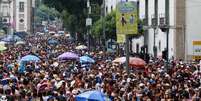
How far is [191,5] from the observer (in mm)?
45500

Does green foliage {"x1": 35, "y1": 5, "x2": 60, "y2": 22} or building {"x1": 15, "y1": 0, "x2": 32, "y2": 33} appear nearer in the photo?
building {"x1": 15, "y1": 0, "x2": 32, "y2": 33}

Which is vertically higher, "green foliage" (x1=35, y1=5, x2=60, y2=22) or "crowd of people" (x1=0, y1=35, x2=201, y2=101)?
"green foliage" (x1=35, y1=5, x2=60, y2=22)

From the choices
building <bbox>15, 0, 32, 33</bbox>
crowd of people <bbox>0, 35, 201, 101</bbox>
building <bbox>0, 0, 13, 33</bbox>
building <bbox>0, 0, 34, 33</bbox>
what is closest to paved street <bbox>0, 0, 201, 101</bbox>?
crowd of people <bbox>0, 35, 201, 101</bbox>

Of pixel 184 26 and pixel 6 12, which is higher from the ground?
pixel 6 12

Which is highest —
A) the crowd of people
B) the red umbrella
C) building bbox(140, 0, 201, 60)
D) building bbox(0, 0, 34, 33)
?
building bbox(0, 0, 34, 33)

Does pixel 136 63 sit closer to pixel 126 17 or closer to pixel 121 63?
pixel 121 63

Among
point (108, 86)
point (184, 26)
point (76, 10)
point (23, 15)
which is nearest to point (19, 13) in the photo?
point (23, 15)

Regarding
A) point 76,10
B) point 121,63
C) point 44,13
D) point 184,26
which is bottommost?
point 121,63

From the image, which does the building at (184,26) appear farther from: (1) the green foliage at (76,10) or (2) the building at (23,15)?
(2) the building at (23,15)

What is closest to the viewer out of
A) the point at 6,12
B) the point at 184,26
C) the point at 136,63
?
the point at 136,63

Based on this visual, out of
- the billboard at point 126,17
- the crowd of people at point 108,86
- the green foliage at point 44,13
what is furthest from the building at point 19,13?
the billboard at point 126,17

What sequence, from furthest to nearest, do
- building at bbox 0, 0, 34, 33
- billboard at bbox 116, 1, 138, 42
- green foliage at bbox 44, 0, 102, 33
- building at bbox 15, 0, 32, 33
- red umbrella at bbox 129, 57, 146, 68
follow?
1. building at bbox 15, 0, 32, 33
2. building at bbox 0, 0, 34, 33
3. green foliage at bbox 44, 0, 102, 33
4. red umbrella at bbox 129, 57, 146, 68
5. billboard at bbox 116, 1, 138, 42

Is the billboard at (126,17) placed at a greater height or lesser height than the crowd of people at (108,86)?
greater

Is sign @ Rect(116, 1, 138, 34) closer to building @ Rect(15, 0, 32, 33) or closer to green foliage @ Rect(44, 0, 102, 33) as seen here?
green foliage @ Rect(44, 0, 102, 33)
